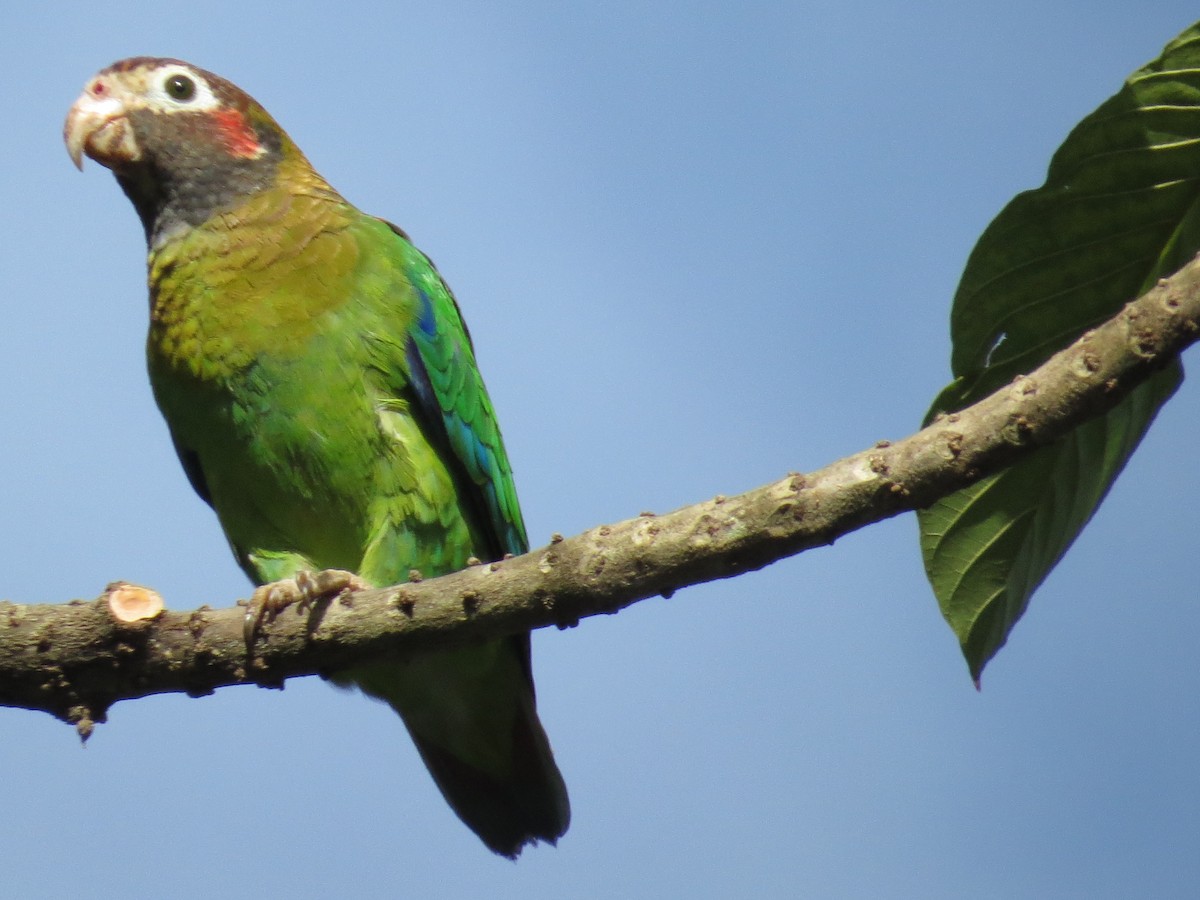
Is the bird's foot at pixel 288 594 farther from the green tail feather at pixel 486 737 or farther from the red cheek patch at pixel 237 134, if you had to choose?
the red cheek patch at pixel 237 134

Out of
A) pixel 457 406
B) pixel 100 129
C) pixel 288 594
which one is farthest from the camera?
pixel 100 129

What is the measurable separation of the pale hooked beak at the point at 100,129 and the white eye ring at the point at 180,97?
0.14 m

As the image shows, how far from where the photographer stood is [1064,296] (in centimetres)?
300

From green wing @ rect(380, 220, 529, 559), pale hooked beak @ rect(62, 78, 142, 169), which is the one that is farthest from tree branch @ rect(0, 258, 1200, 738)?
pale hooked beak @ rect(62, 78, 142, 169)

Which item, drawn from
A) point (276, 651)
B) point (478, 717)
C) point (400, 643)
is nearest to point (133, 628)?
point (276, 651)

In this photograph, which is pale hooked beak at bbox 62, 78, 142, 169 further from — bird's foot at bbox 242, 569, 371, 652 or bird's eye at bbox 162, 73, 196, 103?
bird's foot at bbox 242, 569, 371, 652

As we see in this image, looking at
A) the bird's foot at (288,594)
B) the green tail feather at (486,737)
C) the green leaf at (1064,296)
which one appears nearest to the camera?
the green leaf at (1064,296)

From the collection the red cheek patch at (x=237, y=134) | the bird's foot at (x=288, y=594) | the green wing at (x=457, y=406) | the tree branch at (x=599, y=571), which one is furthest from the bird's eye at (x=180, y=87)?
the tree branch at (x=599, y=571)

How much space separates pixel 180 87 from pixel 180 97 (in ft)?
0.14

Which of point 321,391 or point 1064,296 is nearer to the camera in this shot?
point 1064,296

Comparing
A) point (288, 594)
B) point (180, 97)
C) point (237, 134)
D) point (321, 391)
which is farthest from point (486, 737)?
point (180, 97)

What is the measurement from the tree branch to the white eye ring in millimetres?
2355

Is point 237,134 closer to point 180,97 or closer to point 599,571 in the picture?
point 180,97

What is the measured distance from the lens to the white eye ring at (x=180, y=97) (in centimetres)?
468
